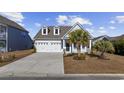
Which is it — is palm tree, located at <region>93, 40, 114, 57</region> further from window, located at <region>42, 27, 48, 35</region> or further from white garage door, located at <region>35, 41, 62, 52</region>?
window, located at <region>42, 27, 48, 35</region>

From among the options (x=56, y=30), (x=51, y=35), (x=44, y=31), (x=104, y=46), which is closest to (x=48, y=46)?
(x=51, y=35)

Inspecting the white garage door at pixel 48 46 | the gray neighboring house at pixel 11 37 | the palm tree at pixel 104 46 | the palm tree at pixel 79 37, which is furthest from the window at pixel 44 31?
the palm tree at pixel 104 46

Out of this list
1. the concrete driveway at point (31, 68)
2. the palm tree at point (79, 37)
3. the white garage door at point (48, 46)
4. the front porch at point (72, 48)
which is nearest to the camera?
the concrete driveway at point (31, 68)

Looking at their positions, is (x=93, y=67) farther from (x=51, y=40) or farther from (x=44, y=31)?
(x=44, y=31)

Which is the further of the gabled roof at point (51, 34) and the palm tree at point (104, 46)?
the gabled roof at point (51, 34)

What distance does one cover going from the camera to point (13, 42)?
44.1 metres

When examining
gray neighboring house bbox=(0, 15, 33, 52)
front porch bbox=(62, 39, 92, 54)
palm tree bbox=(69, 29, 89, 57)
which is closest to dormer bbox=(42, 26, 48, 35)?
front porch bbox=(62, 39, 92, 54)

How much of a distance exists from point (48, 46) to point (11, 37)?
276 inches

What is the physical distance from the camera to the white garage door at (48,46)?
137 ft

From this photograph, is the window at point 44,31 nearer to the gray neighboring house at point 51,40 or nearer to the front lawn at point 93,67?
the gray neighboring house at point 51,40

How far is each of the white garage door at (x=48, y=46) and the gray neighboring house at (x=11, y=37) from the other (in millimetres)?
4859
